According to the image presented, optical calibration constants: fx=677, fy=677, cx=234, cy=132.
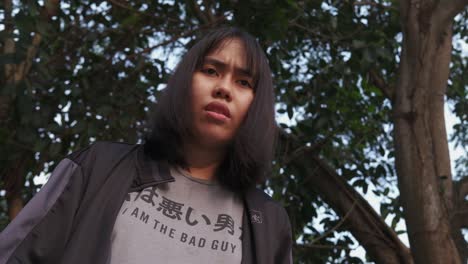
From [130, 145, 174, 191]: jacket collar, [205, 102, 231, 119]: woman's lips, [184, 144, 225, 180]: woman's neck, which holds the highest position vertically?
[205, 102, 231, 119]: woman's lips

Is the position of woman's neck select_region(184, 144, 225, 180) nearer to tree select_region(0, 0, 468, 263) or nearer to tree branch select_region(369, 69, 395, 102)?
tree select_region(0, 0, 468, 263)

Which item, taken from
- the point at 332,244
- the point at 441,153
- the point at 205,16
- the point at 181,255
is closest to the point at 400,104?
the point at 441,153

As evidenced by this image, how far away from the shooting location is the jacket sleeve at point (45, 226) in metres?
1.51

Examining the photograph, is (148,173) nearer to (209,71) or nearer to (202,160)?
(202,160)

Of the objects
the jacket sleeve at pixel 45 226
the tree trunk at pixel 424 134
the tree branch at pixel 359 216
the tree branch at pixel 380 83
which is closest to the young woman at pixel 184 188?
the jacket sleeve at pixel 45 226

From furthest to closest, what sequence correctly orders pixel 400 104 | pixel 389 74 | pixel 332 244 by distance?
1. pixel 389 74
2. pixel 332 244
3. pixel 400 104

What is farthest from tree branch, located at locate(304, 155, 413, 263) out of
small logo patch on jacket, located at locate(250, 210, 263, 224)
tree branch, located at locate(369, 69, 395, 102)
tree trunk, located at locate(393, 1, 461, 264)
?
small logo patch on jacket, located at locate(250, 210, 263, 224)

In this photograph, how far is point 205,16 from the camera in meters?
4.11

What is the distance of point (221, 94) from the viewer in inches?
70.9

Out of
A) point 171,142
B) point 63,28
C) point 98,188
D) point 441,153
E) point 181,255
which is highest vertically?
point 63,28

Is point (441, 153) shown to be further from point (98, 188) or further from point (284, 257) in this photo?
point (98, 188)

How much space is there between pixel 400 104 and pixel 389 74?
1136mm

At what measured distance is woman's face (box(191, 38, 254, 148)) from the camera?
180 cm

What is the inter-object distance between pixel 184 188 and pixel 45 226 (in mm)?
407
